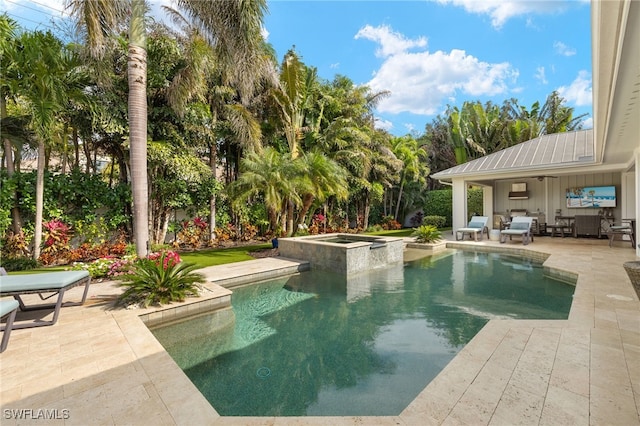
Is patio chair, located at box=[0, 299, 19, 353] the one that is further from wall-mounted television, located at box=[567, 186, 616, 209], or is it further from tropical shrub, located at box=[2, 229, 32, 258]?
wall-mounted television, located at box=[567, 186, 616, 209]

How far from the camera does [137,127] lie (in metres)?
7.14

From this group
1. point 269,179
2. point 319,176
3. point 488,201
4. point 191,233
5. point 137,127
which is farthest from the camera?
point 488,201

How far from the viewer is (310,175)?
40.9 feet

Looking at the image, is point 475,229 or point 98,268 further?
point 475,229

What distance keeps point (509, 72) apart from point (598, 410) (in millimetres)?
27317

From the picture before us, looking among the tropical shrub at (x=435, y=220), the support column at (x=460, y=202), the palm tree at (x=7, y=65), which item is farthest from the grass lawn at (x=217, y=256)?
the tropical shrub at (x=435, y=220)

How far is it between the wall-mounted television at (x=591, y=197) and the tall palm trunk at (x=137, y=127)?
18832mm

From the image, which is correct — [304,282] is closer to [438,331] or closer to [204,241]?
[438,331]

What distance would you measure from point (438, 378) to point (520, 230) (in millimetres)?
12249

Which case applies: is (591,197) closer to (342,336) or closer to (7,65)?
(342,336)

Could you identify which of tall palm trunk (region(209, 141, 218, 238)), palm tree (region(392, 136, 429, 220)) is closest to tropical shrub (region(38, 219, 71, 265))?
tall palm trunk (region(209, 141, 218, 238))

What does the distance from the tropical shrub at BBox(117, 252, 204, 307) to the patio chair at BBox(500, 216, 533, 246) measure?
1249 centimetres

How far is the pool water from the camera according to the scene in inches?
129

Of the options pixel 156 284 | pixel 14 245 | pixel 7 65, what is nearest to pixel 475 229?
pixel 156 284
